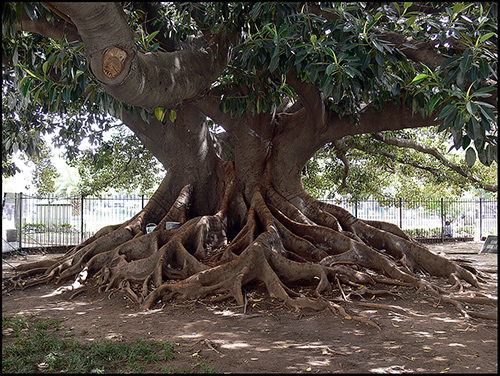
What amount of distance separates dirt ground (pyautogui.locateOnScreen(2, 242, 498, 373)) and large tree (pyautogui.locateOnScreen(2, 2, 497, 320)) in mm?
297

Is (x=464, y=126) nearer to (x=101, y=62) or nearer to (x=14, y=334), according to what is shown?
(x=101, y=62)

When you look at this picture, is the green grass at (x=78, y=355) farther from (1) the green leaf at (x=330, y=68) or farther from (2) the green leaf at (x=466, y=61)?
(2) the green leaf at (x=466, y=61)

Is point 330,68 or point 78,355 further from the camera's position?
point 330,68

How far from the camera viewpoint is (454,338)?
13.3 feet

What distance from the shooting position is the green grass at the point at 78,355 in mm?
3256

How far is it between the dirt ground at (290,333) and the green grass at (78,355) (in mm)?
183

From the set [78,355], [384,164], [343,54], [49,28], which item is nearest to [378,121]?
[343,54]

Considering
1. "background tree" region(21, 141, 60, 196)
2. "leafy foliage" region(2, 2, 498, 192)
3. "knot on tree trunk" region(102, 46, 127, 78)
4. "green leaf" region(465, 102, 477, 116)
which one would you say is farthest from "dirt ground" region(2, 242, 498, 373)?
"background tree" region(21, 141, 60, 196)

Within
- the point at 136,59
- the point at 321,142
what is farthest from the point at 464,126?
the point at 321,142

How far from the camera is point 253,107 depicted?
610 centimetres

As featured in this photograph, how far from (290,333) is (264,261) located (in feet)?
5.37

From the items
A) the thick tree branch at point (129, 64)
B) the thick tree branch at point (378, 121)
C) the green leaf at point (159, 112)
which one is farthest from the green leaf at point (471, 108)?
the thick tree branch at point (378, 121)

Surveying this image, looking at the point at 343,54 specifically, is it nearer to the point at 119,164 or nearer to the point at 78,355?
the point at 78,355

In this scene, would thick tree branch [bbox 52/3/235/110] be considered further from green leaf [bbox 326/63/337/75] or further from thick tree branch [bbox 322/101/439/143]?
thick tree branch [bbox 322/101/439/143]
